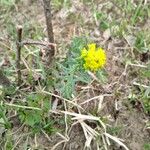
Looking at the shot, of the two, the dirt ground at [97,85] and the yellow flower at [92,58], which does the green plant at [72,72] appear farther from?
the dirt ground at [97,85]

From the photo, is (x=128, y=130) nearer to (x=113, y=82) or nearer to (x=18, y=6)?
(x=113, y=82)

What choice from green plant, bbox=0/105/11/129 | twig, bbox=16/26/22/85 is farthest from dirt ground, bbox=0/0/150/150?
twig, bbox=16/26/22/85

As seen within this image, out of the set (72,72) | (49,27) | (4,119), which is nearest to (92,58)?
(72,72)

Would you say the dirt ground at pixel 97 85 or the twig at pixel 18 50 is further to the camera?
the dirt ground at pixel 97 85

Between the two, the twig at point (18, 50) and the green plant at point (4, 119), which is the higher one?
the twig at point (18, 50)

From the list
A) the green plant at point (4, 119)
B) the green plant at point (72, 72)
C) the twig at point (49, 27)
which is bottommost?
the green plant at point (4, 119)

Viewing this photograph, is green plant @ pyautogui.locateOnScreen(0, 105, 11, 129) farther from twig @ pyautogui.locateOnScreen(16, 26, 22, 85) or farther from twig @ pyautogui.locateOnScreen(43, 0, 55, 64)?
twig @ pyautogui.locateOnScreen(43, 0, 55, 64)

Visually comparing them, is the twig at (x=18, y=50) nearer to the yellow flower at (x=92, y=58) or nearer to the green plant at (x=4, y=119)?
the green plant at (x=4, y=119)

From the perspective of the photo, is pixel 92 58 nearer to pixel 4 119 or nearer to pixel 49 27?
pixel 49 27

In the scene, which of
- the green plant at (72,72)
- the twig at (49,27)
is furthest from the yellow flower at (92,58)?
the twig at (49,27)

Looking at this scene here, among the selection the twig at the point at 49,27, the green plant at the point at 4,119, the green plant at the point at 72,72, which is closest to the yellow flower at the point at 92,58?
the green plant at the point at 72,72

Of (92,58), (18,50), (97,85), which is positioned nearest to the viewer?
(92,58)
